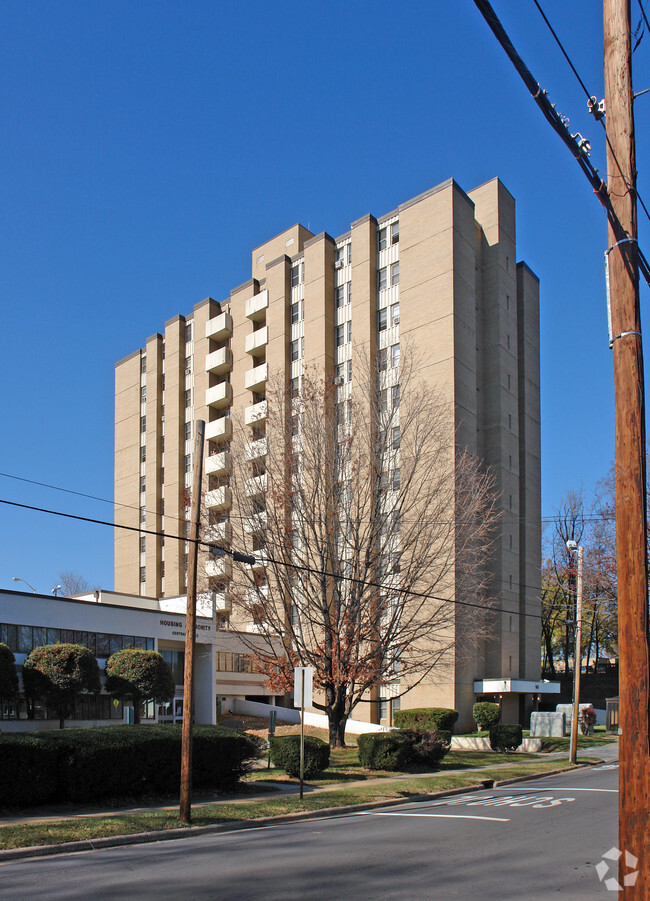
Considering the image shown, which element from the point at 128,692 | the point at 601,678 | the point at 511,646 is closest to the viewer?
the point at 128,692

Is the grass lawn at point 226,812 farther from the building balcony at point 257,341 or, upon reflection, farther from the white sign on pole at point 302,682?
the building balcony at point 257,341

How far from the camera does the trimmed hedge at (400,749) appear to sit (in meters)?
25.9

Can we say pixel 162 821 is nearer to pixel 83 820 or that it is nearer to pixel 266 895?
pixel 83 820

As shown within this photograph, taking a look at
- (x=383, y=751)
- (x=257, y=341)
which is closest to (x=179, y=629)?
(x=383, y=751)

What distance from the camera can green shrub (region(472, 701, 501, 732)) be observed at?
4097 cm

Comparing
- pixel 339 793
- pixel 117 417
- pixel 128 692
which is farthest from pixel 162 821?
pixel 117 417

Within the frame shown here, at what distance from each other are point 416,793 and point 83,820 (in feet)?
30.1

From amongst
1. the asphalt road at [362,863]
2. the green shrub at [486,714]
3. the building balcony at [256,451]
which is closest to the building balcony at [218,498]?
the building balcony at [256,451]

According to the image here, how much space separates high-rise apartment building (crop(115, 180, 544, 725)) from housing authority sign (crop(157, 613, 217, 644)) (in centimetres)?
122

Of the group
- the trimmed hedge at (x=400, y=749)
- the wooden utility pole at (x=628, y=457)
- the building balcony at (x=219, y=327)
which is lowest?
the trimmed hedge at (x=400, y=749)

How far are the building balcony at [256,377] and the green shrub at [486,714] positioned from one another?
25.9 m

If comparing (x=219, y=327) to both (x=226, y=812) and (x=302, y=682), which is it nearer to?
(x=302, y=682)

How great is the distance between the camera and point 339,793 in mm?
20125

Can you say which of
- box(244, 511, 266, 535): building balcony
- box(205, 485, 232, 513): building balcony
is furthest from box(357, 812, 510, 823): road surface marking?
box(205, 485, 232, 513): building balcony
